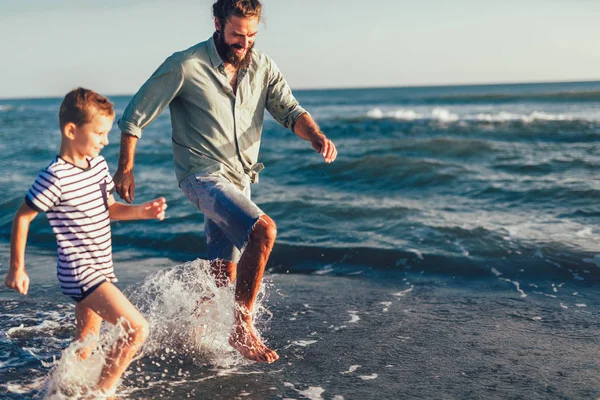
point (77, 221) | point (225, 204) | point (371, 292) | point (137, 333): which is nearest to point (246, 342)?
point (225, 204)

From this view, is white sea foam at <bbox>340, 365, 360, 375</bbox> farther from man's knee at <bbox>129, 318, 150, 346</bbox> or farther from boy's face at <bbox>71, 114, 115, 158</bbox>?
boy's face at <bbox>71, 114, 115, 158</bbox>

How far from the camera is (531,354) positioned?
462 cm

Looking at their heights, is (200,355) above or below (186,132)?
below

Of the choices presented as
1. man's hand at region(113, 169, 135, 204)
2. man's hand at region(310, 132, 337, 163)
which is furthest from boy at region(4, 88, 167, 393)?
man's hand at region(310, 132, 337, 163)

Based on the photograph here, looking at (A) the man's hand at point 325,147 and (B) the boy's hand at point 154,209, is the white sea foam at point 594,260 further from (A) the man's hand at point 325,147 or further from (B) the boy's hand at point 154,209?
(B) the boy's hand at point 154,209

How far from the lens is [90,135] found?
3273 millimetres

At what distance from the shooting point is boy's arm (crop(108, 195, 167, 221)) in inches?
137

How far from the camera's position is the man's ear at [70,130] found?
3.24 meters

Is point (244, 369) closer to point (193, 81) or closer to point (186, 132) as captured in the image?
point (186, 132)

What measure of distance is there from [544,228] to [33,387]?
6616mm

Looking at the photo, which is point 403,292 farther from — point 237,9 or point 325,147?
point 237,9

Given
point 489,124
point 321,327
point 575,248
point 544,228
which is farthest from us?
point 489,124

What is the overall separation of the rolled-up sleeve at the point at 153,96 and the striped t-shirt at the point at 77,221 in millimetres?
786

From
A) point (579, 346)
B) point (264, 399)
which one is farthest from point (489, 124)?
point (264, 399)
